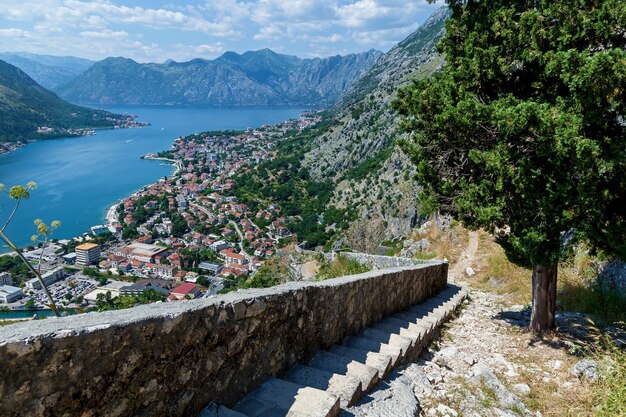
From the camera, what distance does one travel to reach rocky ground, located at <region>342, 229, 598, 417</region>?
359 cm

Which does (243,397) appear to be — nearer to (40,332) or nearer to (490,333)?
(40,332)

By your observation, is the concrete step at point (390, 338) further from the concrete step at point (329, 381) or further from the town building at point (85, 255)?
the town building at point (85, 255)

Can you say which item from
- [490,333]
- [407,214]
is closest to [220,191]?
[407,214]

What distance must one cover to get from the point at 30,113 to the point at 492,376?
171619 millimetres

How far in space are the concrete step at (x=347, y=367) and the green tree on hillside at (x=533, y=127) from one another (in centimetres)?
275

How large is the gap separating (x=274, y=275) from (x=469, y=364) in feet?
22.7

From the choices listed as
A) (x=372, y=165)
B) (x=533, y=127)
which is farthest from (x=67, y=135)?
(x=533, y=127)

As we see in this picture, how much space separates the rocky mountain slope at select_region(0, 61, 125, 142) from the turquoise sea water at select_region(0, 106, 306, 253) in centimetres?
1043

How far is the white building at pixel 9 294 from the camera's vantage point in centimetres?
2703

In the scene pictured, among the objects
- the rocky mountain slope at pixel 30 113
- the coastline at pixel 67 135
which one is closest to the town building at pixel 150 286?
the coastline at pixel 67 135

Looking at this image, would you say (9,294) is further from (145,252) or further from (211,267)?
(145,252)

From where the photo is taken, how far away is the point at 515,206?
18.0 feet

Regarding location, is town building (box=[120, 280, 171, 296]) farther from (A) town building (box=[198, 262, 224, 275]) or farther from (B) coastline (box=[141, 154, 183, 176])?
(B) coastline (box=[141, 154, 183, 176])

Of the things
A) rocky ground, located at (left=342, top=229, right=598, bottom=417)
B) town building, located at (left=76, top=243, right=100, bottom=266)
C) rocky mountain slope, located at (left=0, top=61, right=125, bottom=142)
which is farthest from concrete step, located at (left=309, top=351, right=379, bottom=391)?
rocky mountain slope, located at (left=0, top=61, right=125, bottom=142)
